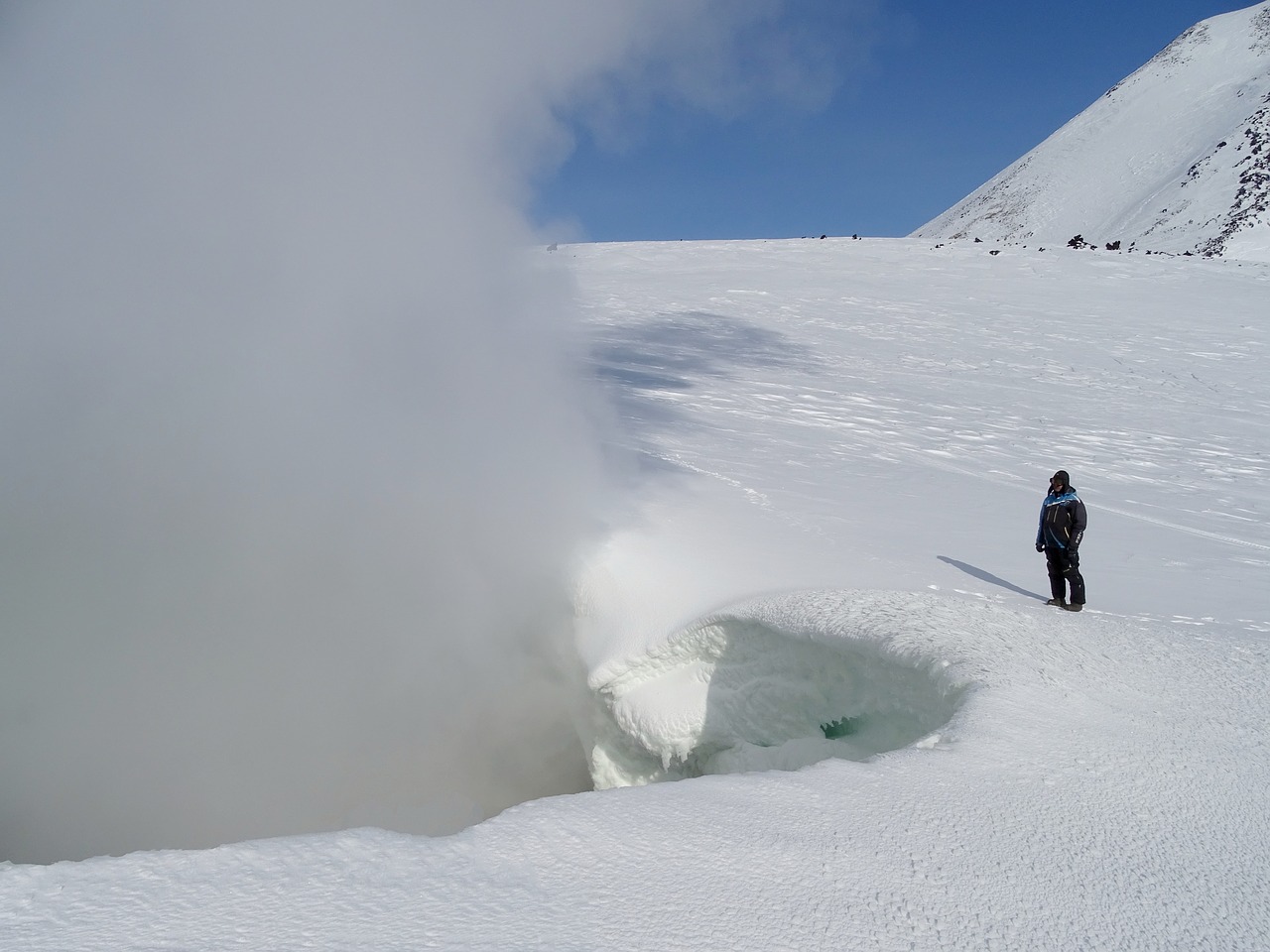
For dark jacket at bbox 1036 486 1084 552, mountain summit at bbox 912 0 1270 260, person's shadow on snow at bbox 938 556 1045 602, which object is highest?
mountain summit at bbox 912 0 1270 260

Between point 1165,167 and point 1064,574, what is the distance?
182 feet

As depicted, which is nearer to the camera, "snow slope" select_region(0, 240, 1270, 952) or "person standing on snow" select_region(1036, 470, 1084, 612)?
"snow slope" select_region(0, 240, 1270, 952)

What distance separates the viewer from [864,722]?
4.38 meters

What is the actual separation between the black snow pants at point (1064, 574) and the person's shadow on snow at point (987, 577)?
0.19 m

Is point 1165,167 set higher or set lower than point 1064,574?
higher

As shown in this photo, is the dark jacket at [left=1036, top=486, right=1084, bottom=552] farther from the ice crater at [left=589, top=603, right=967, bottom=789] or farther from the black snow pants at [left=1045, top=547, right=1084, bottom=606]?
the ice crater at [left=589, top=603, right=967, bottom=789]

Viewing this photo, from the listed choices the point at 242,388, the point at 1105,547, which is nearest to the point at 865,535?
the point at 1105,547

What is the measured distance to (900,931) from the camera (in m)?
2.13

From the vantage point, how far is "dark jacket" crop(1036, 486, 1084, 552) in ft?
18.2

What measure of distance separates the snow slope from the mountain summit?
1340 inches

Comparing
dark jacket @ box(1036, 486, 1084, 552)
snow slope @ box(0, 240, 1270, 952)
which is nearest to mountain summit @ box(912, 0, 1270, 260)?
snow slope @ box(0, 240, 1270, 952)

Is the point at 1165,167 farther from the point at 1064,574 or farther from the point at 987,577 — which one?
the point at 1064,574

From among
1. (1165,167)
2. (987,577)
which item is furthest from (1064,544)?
(1165,167)

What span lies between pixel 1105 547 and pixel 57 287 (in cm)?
791
